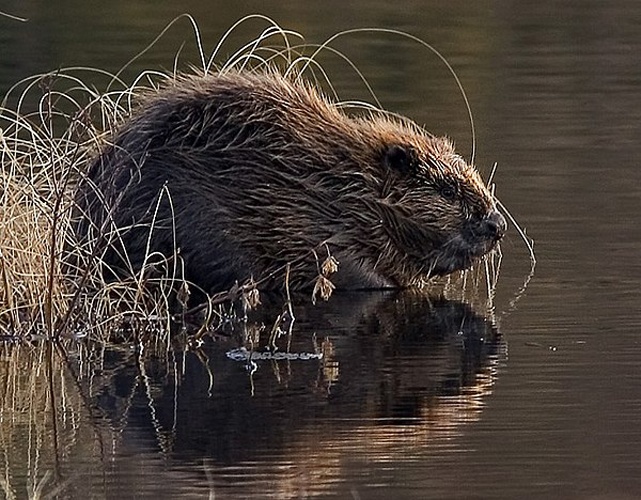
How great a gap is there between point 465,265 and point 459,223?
0.57ft

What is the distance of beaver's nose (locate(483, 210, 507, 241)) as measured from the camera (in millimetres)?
8094

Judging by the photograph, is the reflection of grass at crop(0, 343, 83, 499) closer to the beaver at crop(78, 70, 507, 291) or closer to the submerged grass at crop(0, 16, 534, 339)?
the submerged grass at crop(0, 16, 534, 339)

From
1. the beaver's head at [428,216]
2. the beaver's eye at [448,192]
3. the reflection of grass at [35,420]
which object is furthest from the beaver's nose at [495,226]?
the reflection of grass at [35,420]

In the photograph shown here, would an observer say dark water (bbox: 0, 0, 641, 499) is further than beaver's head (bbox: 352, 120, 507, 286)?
No

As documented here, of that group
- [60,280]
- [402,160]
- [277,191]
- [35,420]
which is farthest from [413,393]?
[402,160]

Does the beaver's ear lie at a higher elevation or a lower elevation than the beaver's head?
higher

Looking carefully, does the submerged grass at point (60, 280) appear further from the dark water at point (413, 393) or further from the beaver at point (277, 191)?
the beaver at point (277, 191)

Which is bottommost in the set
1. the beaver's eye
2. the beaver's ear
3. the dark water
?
the dark water

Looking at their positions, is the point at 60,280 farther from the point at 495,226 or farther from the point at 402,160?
the point at 495,226

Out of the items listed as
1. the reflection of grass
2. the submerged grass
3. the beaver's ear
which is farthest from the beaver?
the reflection of grass

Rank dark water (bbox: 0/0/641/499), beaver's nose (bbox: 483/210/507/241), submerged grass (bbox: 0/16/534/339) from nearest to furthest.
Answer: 1. dark water (bbox: 0/0/641/499)
2. submerged grass (bbox: 0/16/534/339)
3. beaver's nose (bbox: 483/210/507/241)

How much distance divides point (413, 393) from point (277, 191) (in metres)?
2.11

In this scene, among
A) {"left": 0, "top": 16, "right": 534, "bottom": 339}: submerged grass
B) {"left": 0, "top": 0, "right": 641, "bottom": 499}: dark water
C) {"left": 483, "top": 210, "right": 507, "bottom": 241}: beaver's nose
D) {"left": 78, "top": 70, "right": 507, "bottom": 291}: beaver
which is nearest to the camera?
{"left": 0, "top": 0, "right": 641, "bottom": 499}: dark water

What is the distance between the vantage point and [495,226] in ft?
26.6
